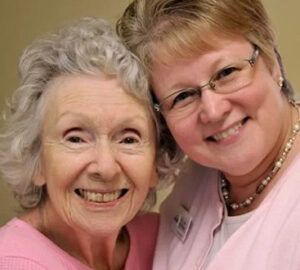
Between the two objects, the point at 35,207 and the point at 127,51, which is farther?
the point at 35,207

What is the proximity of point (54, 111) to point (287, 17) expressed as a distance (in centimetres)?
126

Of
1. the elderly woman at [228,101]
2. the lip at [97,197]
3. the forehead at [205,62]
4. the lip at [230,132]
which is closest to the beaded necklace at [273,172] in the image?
the elderly woman at [228,101]

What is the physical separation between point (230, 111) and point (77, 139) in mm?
380

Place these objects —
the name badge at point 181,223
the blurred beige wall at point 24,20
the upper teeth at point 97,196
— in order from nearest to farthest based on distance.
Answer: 1. the upper teeth at point 97,196
2. the name badge at point 181,223
3. the blurred beige wall at point 24,20

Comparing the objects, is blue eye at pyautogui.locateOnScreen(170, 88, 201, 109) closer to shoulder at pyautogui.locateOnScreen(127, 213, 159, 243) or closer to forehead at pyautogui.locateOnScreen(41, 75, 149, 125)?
forehead at pyautogui.locateOnScreen(41, 75, 149, 125)

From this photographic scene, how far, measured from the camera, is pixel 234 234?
4.05 feet

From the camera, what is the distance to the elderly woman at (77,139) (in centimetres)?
128

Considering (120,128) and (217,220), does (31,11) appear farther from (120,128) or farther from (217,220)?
(217,220)

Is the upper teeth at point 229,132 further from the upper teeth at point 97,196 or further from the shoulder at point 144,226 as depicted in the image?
the shoulder at point 144,226

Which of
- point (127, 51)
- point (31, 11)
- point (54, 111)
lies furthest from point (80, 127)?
point (31, 11)

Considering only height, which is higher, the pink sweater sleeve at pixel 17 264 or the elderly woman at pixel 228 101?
the elderly woman at pixel 228 101

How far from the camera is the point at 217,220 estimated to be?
141cm

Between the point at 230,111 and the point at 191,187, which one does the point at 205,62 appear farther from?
the point at 191,187

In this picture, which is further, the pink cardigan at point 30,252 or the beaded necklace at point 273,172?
the beaded necklace at point 273,172
